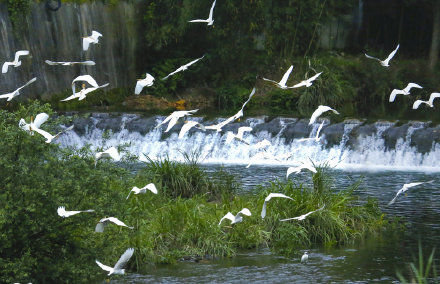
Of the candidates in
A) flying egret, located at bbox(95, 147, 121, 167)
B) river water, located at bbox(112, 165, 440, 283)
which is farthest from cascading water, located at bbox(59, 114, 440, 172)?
flying egret, located at bbox(95, 147, 121, 167)

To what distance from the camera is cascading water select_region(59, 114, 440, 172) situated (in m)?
16.6

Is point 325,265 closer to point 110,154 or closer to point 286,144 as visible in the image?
point 110,154

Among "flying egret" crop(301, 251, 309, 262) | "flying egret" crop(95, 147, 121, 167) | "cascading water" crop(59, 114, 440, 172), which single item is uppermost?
"flying egret" crop(95, 147, 121, 167)

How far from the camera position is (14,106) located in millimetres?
20547

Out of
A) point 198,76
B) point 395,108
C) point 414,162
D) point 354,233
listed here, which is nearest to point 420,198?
point 354,233

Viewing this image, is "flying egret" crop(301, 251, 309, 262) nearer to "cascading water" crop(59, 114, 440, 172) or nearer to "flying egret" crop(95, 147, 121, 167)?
"flying egret" crop(95, 147, 121, 167)

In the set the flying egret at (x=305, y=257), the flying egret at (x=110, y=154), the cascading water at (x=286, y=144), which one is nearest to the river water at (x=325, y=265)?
the flying egret at (x=305, y=257)

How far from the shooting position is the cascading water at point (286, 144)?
16625 mm

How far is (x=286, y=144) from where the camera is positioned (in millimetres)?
17984

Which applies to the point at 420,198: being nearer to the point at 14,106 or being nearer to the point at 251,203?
the point at 251,203

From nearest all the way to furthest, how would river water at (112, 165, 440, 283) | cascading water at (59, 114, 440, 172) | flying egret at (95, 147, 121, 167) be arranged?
flying egret at (95, 147, 121, 167) < river water at (112, 165, 440, 283) < cascading water at (59, 114, 440, 172)

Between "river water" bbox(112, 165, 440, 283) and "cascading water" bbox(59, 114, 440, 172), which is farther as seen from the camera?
"cascading water" bbox(59, 114, 440, 172)

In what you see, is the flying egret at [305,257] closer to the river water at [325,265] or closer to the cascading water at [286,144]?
→ the river water at [325,265]

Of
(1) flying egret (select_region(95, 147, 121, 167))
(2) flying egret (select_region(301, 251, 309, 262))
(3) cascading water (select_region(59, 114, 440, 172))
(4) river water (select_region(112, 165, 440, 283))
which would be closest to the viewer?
(1) flying egret (select_region(95, 147, 121, 167))
